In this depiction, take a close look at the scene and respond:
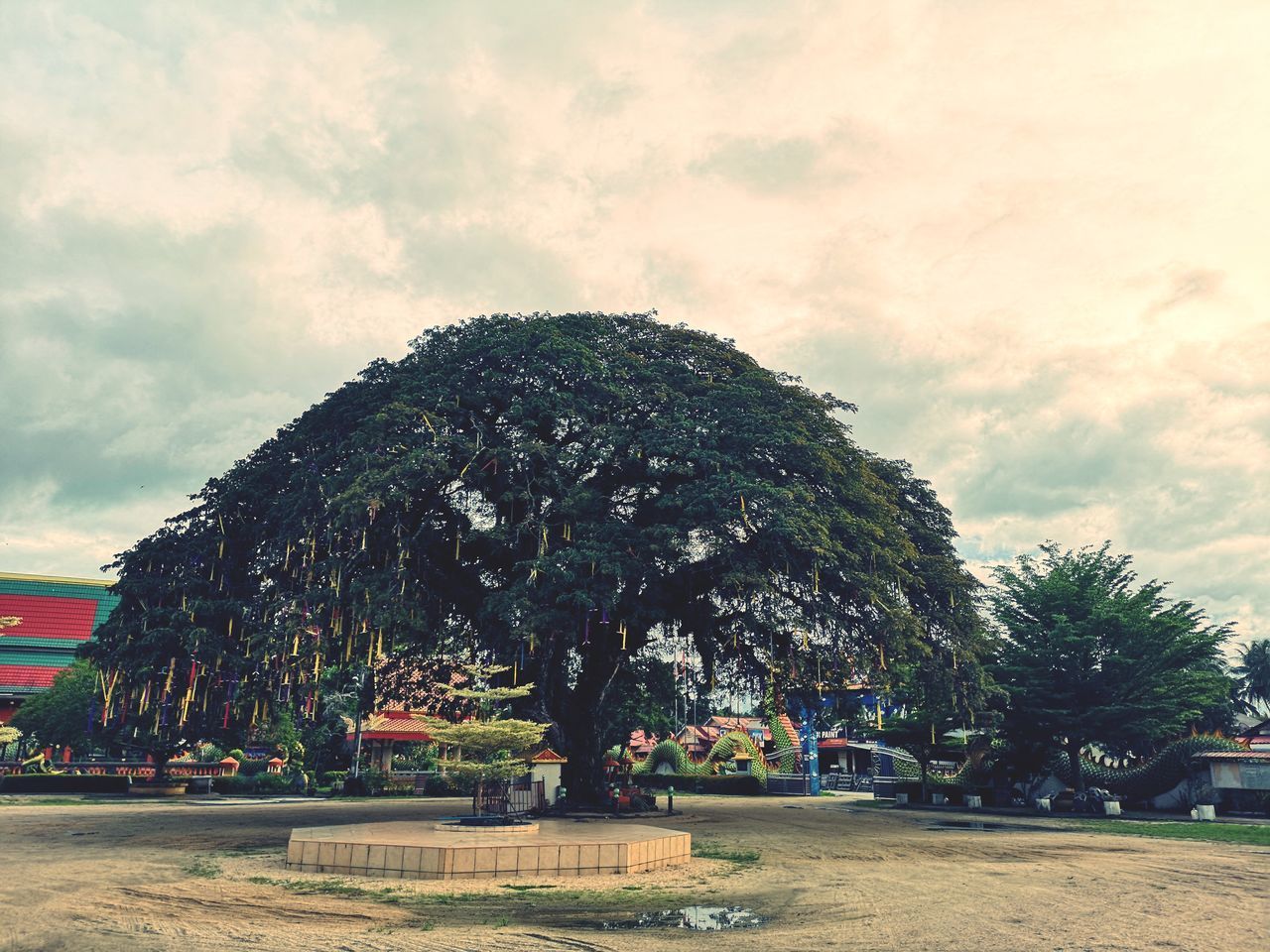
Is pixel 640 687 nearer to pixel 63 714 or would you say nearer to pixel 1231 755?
pixel 1231 755

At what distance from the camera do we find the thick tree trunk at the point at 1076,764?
32.4 m

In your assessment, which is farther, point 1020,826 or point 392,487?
point 1020,826

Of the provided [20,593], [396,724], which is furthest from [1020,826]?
[20,593]

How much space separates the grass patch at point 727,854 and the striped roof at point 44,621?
204 ft

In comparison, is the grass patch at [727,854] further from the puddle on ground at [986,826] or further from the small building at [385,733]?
the small building at [385,733]

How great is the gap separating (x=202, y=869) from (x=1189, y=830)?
2352 cm

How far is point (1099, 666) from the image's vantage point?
3241cm

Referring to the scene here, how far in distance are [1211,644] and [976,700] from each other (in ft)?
38.2

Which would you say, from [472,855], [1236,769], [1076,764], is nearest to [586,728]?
[472,855]

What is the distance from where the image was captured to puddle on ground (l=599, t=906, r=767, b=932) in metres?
9.64

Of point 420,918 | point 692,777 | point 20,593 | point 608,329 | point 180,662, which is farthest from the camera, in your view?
point 20,593

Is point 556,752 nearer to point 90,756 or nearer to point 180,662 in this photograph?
point 180,662

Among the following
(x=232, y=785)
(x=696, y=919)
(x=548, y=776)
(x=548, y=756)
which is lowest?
(x=232, y=785)

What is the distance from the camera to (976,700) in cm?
2688
